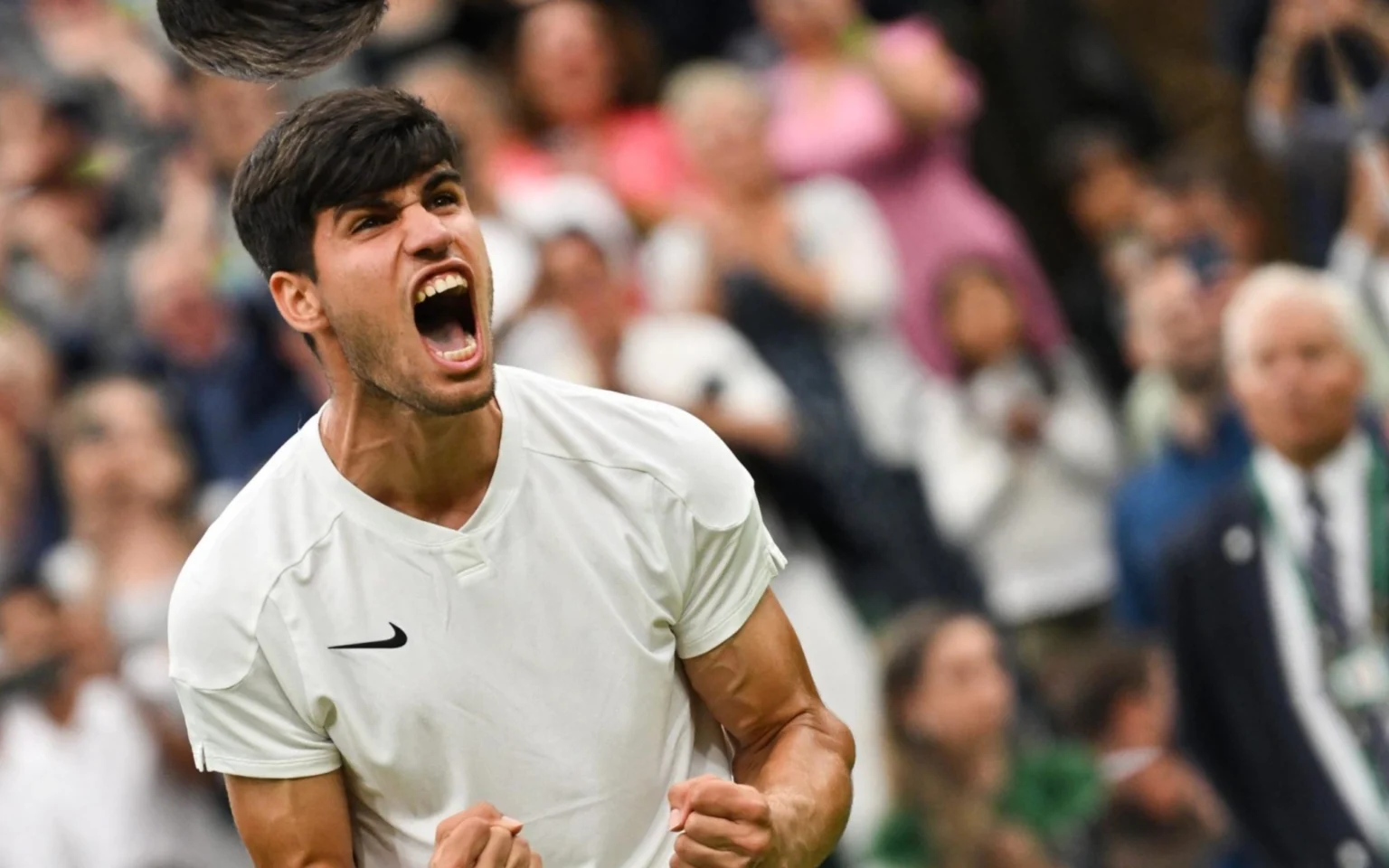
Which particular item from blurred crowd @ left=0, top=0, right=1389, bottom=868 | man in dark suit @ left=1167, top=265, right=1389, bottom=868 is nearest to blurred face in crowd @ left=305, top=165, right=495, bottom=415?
blurred crowd @ left=0, top=0, right=1389, bottom=868

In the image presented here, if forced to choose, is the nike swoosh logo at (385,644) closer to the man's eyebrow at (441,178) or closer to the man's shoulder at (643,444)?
the man's shoulder at (643,444)

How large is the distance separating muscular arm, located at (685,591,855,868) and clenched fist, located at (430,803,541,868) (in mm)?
403

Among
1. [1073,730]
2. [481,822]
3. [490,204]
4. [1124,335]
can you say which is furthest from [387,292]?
[1124,335]

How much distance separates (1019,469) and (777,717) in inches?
115

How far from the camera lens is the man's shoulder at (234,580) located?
9.00 ft

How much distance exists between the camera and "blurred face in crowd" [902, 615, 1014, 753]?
5426mm

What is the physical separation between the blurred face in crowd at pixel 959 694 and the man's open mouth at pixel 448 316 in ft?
9.35

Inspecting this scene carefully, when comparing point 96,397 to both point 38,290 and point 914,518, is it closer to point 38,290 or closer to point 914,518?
point 38,290

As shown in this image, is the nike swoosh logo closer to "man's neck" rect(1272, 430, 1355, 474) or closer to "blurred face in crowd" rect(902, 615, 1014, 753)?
"blurred face in crowd" rect(902, 615, 1014, 753)

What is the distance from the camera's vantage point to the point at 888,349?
5.76 metres

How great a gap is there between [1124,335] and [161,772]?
9.18 ft

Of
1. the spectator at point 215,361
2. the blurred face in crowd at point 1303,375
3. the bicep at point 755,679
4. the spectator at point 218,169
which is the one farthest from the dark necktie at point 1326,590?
the spectator at point 218,169

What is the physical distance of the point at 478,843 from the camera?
8.37 ft

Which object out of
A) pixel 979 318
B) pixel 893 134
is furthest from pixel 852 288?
pixel 893 134
